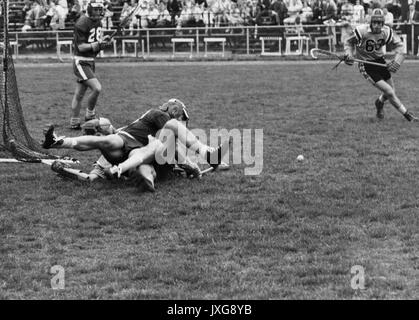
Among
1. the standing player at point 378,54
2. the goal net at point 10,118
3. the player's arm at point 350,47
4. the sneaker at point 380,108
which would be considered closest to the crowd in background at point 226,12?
the player's arm at point 350,47

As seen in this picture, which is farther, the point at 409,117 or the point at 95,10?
the point at 409,117

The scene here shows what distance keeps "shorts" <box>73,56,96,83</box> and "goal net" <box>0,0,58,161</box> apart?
7.55 feet

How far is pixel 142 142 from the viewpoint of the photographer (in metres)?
8.96

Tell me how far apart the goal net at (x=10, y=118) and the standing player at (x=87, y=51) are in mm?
2290

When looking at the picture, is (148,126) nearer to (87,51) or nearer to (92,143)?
(92,143)

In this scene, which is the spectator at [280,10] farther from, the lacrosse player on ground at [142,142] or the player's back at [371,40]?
the lacrosse player on ground at [142,142]

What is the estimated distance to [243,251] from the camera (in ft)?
21.5

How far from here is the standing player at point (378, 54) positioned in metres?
13.0

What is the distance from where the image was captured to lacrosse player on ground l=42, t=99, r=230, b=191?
861 centimetres

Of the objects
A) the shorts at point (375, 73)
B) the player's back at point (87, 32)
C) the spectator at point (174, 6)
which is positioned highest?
the spectator at point (174, 6)

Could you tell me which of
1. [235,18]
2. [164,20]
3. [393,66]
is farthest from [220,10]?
[393,66]

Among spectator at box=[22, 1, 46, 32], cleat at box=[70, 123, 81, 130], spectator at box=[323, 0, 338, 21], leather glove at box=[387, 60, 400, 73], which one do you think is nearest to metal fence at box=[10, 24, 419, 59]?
spectator at box=[323, 0, 338, 21]

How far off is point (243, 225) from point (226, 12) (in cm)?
2280

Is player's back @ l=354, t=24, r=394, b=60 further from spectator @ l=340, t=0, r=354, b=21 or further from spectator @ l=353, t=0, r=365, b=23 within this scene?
spectator @ l=340, t=0, r=354, b=21
